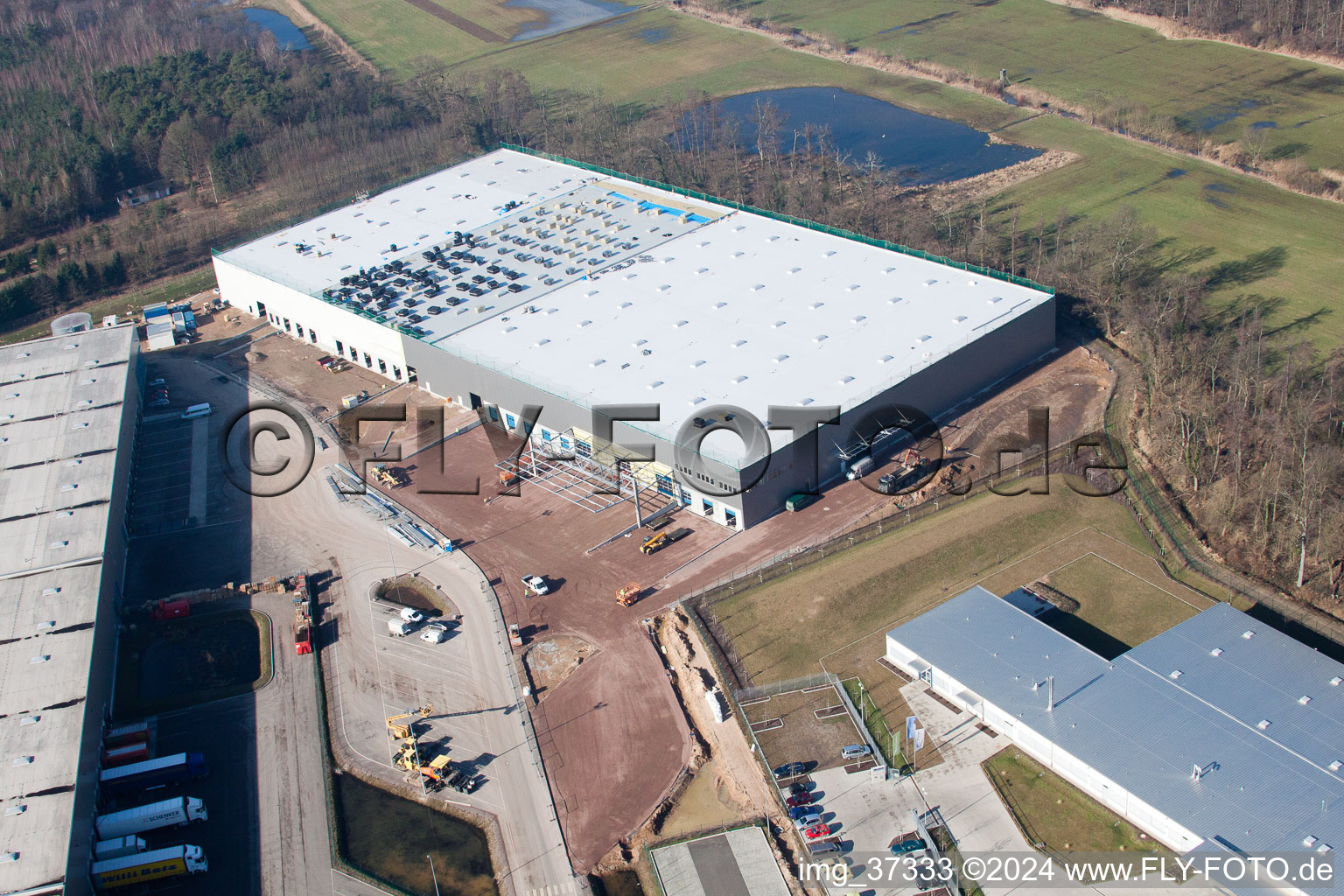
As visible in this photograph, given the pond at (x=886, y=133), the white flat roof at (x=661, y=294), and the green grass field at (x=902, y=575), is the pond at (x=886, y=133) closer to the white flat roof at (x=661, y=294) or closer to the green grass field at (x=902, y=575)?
the white flat roof at (x=661, y=294)

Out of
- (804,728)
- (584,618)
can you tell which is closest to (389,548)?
(584,618)

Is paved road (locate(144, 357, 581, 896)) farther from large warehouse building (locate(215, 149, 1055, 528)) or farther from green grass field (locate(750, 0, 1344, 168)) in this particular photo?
green grass field (locate(750, 0, 1344, 168))

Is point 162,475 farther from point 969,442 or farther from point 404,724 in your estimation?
point 969,442

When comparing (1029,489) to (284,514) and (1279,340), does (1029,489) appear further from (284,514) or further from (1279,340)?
(284,514)

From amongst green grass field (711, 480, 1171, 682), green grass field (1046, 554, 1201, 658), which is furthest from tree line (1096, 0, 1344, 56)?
green grass field (1046, 554, 1201, 658)

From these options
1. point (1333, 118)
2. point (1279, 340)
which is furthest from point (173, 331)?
point (1333, 118)

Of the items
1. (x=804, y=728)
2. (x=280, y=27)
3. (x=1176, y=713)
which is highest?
(x=280, y=27)
